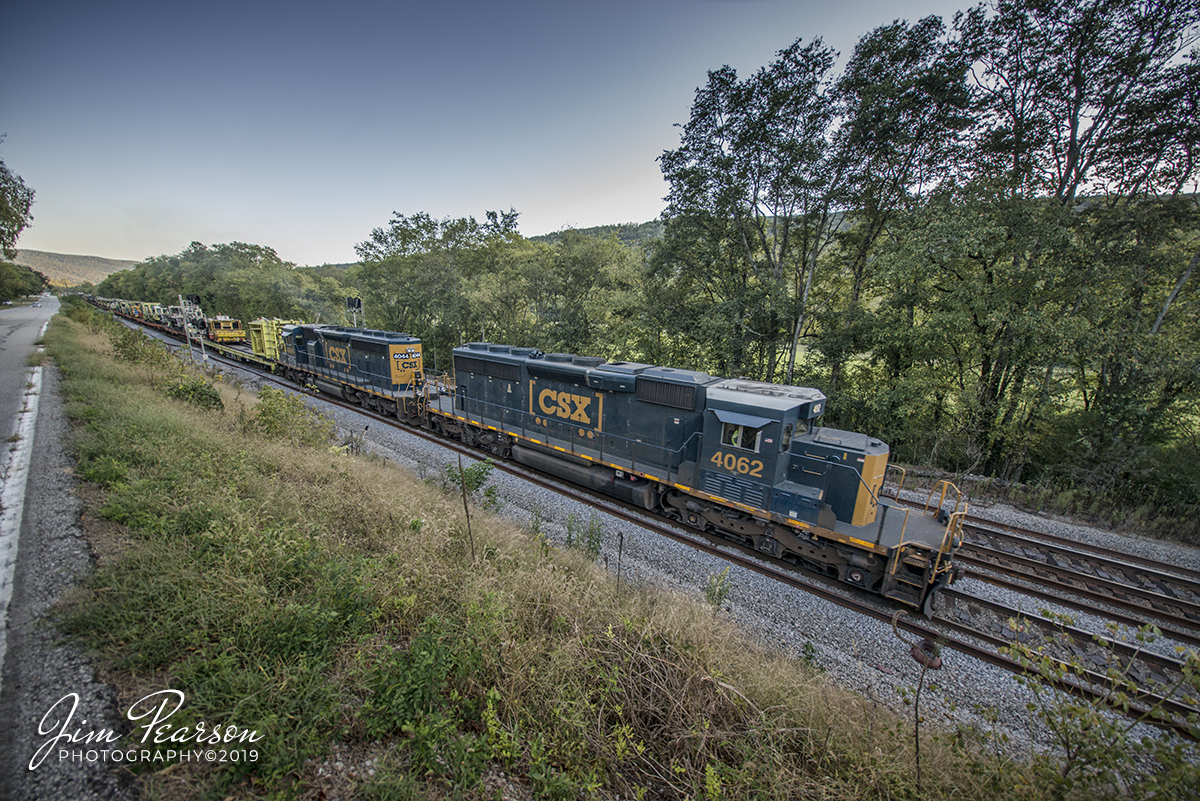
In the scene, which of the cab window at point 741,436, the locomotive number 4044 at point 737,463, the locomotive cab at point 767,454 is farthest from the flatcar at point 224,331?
the cab window at point 741,436

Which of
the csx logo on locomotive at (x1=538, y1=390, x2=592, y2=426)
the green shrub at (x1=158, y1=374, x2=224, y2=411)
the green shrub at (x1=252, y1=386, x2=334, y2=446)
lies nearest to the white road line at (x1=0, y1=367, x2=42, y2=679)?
the green shrub at (x1=158, y1=374, x2=224, y2=411)

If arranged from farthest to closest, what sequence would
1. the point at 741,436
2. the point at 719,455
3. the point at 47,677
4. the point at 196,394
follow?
the point at 196,394, the point at 719,455, the point at 741,436, the point at 47,677

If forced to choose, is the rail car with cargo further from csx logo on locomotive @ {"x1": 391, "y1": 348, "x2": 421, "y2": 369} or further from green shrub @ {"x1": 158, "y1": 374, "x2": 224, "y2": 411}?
green shrub @ {"x1": 158, "y1": 374, "x2": 224, "y2": 411}

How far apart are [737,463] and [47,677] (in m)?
8.58

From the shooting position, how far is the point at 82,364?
13.0 m

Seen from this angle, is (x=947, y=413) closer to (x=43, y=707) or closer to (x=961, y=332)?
(x=961, y=332)

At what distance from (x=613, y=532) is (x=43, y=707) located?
7435 millimetres

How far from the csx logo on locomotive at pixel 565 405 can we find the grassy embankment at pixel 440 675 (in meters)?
5.40

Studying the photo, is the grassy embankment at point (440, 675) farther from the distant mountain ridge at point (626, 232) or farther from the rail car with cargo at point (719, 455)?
the distant mountain ridge at point (626, 232)

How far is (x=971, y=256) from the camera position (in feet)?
40.4

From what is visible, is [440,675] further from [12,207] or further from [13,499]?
[12,207]

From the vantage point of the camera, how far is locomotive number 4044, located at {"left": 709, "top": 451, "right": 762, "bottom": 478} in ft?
25.8

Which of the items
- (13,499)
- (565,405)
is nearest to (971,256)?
(565,405)

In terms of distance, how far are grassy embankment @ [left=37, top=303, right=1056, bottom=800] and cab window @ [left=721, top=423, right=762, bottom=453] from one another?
10.7 ft
